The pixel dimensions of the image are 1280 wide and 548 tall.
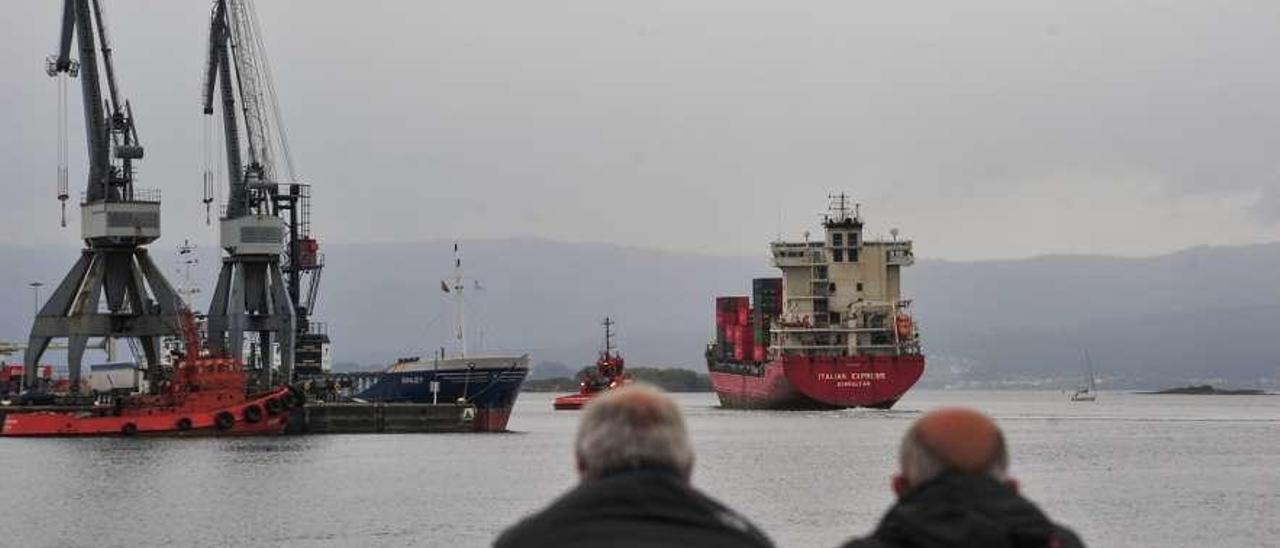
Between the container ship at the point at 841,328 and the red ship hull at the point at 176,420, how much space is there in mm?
40996

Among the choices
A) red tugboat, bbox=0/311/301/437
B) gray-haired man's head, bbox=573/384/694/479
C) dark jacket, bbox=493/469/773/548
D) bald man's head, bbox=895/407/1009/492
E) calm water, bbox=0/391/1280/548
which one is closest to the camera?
dark jacket, bbox=493/469/773/548

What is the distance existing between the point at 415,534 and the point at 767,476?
2052 centimetres

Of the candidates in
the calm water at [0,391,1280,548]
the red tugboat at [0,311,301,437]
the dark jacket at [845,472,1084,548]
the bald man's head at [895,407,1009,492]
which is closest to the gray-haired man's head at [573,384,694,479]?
the dark jacket at [845,472,1084,548]

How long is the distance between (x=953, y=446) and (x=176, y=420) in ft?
258

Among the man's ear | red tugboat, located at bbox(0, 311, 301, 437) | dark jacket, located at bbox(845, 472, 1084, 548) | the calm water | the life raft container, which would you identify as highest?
the life raft container

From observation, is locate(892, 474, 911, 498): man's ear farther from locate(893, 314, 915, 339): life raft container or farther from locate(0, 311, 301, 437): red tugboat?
locate(893, 314, 915, 339): life raft container

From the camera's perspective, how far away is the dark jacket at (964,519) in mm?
5203

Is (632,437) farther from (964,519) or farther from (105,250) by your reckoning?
(105,250)

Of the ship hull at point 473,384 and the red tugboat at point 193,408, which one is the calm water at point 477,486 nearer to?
the red tugboat at point 193,408

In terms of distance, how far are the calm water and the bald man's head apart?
30684mm

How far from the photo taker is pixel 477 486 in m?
52.8

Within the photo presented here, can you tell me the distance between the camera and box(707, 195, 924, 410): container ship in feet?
384

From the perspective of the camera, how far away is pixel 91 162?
9662cm

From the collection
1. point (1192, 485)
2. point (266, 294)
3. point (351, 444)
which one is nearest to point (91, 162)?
point (266, 294)
